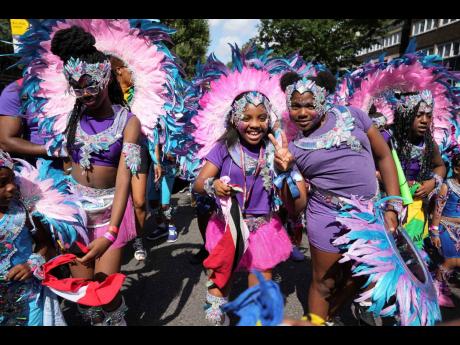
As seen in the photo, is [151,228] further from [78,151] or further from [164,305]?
[78,151]

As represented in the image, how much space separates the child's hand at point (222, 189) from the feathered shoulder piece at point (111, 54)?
31.2 inches

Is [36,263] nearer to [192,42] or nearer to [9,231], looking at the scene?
[9,231]

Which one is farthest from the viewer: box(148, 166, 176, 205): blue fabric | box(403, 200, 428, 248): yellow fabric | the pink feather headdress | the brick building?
the brick building

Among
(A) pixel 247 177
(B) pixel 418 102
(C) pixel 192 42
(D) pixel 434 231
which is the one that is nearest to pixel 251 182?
(A) pixel 247 177

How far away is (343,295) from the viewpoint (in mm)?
2428

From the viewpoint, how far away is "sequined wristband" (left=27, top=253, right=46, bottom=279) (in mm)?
2006

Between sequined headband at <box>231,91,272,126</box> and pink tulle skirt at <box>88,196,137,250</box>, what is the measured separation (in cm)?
100

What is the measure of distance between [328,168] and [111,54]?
1.84 meters

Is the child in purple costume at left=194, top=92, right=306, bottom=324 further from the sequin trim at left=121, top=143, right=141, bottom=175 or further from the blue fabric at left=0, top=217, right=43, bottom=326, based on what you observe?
the blue fabric at left=0, top=217, right=43, bottom=326

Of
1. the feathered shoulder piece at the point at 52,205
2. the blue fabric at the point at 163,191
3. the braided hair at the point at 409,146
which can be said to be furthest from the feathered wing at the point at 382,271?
the blue fabric at the point at 163,191

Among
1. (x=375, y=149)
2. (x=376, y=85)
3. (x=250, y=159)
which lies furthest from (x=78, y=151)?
(x=376, y=85)

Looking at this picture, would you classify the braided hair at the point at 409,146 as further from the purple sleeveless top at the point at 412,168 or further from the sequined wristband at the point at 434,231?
the sequined wristband at the point at 434,231

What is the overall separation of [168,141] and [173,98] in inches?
14.3

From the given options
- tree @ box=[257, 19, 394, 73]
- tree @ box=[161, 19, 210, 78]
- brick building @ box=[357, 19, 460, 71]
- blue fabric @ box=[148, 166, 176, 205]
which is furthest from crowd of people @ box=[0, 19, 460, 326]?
brick building @ box=[357, 19, 460, 71]
